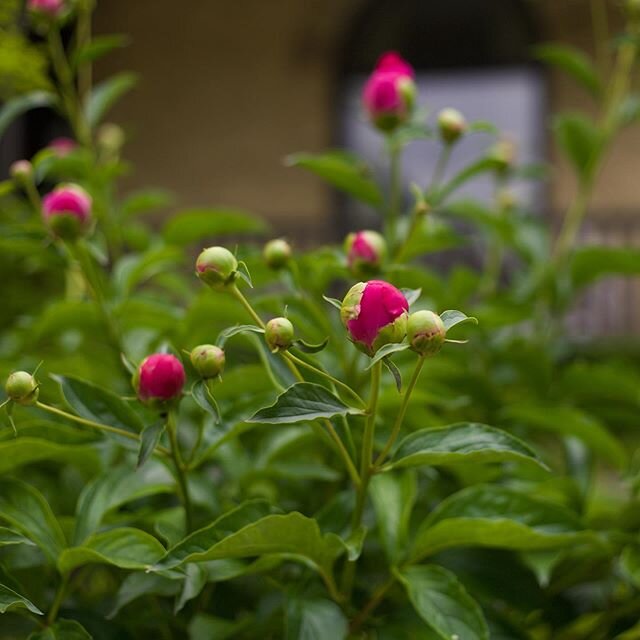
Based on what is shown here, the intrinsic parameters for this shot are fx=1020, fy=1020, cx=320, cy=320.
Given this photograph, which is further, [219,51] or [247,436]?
[219,51]

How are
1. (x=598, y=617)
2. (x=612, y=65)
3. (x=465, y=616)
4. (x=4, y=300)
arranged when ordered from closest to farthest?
(x=465, y=616), (x=598, y=617), (x=4, y=300), (x=612, y=65)

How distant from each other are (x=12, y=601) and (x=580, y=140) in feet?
2.30

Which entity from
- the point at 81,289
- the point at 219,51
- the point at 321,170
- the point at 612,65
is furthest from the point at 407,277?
the point at 219,51

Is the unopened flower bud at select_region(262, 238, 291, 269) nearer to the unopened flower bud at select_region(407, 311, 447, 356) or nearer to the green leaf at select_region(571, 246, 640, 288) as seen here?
the unopened flower bud at select_region(407, 311, 447, 356)

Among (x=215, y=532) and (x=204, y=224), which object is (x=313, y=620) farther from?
(x=204, y=224)

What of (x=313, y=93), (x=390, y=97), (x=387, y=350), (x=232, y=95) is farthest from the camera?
(x=232, y=95)

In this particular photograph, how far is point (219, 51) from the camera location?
6.12 m

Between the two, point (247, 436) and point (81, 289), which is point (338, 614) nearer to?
point (247, 436)

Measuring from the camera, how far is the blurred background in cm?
562

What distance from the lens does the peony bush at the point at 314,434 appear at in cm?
46

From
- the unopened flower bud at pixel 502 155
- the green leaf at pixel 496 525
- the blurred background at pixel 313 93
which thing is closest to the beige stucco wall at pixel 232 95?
the blurred background at pixel 313 93

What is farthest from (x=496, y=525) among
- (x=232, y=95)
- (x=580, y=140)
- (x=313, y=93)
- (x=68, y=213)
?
(x=232, y=95)

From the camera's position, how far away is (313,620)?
0.50 m

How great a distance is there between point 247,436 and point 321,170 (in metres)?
0.21
